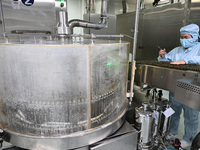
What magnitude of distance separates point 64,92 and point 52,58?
27cm

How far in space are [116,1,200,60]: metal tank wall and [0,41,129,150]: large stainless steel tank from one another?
2.11 meters

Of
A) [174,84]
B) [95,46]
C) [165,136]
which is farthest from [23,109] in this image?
[165,136]

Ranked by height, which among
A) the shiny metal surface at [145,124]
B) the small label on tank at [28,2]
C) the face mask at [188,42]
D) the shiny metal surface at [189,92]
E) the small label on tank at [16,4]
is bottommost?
the shiny metal surface at [145,124]

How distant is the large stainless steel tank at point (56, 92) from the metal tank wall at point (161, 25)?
83.0 inches

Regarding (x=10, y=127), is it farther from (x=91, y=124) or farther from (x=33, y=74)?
(x=91, y=124)

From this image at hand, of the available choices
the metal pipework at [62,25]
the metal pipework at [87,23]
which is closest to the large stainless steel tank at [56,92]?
the metal pipework at [62,25]

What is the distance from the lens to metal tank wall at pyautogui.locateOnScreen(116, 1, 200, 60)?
265 cm

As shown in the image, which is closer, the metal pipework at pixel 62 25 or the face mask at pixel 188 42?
A: the metal pipework at pixel 62 25

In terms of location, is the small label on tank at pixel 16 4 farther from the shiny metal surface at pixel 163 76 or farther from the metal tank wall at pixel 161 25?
the metal tank wall at pixel 161 25

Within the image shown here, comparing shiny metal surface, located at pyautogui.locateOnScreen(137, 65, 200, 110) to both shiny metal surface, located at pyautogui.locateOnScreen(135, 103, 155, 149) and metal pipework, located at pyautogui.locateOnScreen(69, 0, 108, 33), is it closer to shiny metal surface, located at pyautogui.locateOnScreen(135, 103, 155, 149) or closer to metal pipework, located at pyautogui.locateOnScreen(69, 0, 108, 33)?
shiny metal surface, located at pyautogui.locateOnScreen(135, 103, 155, 149)

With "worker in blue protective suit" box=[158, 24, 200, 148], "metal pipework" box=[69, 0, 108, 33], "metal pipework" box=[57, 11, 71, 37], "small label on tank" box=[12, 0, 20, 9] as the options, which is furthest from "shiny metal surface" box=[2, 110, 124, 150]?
"small label on tank" box=[12, 0, 20, 9]

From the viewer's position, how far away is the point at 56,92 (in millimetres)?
1100

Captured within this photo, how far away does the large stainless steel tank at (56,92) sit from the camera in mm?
1051

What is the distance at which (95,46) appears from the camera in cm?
110
